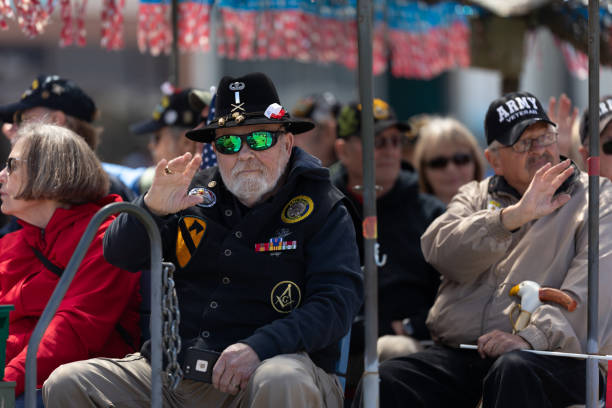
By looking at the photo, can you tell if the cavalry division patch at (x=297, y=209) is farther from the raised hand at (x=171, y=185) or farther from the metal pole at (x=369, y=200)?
the metal pole at (x=369, y=200)

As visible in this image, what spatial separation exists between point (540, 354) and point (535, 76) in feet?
52.8

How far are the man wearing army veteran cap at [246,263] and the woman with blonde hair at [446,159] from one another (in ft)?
7.59

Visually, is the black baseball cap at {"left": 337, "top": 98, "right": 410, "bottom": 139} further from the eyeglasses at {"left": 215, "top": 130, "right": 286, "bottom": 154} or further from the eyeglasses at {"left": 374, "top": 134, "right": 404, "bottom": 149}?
the eyeglasses at {"left": 215, "top": 130, "right": 286, "bottom": 154}

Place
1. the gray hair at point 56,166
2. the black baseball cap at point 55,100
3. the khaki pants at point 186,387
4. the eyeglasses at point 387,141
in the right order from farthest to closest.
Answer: the eyeglasses at point 387,141 → the black baseball cap at point 55,100 → the gray hair at point 56,166 → the khaki pants at point 186,387

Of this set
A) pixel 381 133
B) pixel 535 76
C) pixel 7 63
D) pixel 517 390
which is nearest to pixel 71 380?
pixel 517 390

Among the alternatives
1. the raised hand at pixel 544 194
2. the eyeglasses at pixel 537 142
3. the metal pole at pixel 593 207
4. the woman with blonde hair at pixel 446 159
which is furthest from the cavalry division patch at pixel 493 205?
the woman with blonde hair at pixel 446 159

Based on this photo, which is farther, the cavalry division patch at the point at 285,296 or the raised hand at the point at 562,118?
the raised hand at the point at 562,118

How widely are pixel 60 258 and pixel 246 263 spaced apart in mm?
840

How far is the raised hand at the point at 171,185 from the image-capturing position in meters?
3.17

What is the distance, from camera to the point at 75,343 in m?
3.51

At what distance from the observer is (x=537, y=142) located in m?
3.76

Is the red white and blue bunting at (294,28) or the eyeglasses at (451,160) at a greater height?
the red white and blue bunting at (294,28)

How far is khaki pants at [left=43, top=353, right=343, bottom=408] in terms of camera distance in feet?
9.66

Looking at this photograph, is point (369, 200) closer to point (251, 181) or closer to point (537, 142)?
point (251, 181)
